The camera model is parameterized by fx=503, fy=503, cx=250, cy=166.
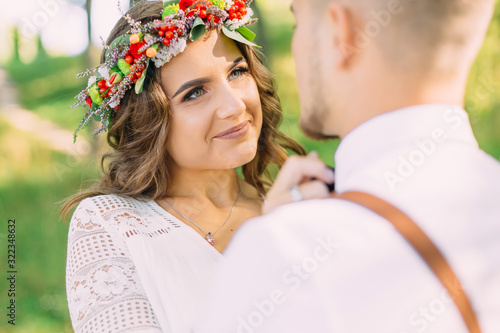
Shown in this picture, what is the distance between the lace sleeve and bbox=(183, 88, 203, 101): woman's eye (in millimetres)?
396

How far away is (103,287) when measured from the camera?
1.16 m

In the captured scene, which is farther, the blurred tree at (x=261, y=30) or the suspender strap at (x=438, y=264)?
the blurred tree at (x=261, y=30)

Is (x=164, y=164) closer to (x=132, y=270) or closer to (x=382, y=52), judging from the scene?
(x=132, y=270)

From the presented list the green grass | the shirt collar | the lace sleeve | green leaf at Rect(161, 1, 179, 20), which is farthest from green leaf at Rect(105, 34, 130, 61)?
the green grass

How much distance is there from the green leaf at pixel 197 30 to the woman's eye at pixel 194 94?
128mm

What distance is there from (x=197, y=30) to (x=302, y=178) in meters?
0.75

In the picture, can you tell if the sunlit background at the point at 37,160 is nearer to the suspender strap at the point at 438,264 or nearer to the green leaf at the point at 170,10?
the green leaf at the point at 170,10

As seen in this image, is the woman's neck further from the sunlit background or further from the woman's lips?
the sunlit background

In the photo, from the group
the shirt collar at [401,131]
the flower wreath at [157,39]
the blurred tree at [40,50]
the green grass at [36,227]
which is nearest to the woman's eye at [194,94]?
the flower wreath at [157,39]

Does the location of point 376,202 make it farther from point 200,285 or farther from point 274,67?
point 274,67

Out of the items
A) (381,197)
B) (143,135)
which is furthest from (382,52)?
(143,135)

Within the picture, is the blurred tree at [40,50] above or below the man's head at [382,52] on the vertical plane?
below

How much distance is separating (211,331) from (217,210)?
95 cm

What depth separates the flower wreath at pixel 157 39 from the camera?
1.29 m
